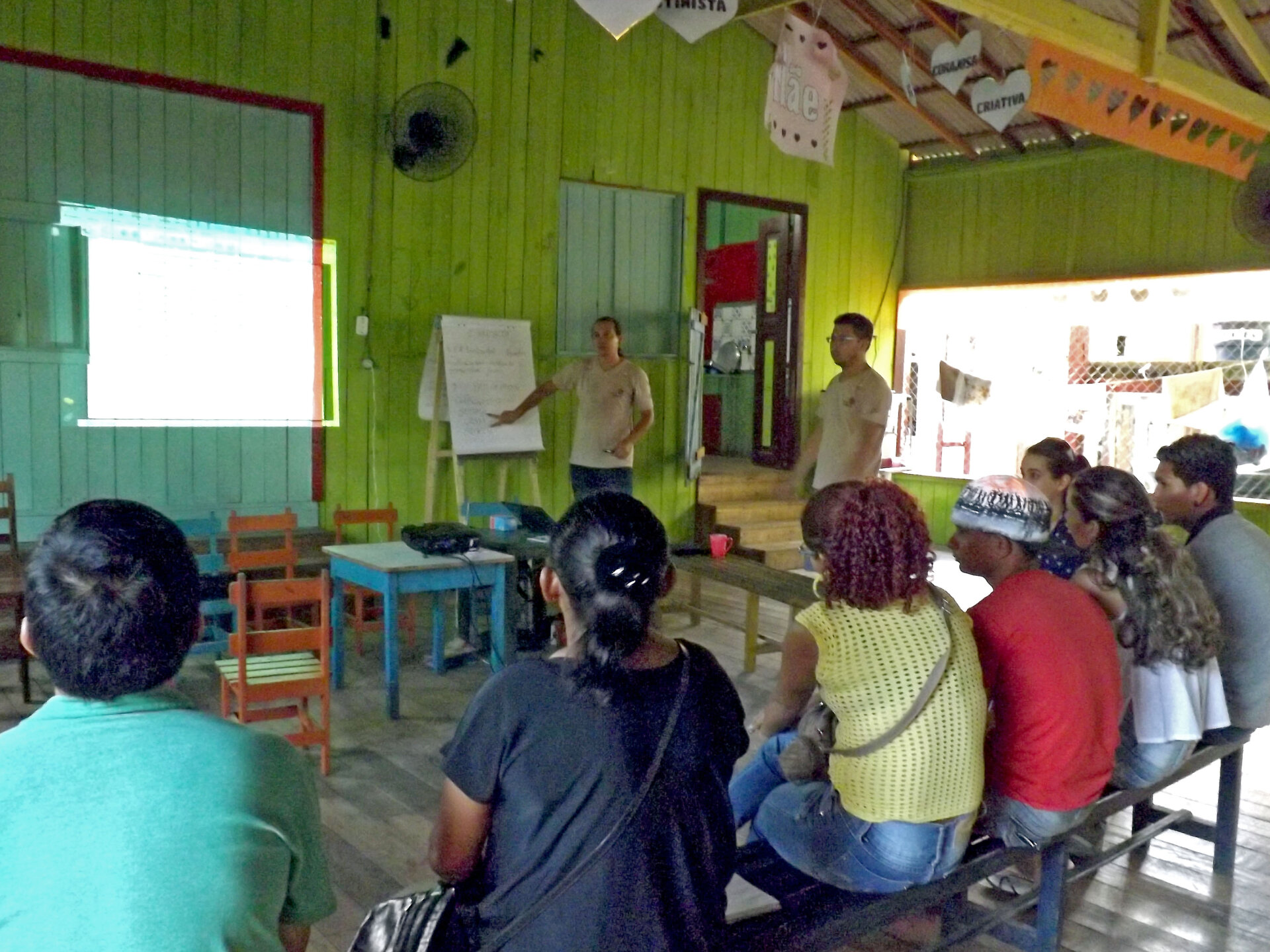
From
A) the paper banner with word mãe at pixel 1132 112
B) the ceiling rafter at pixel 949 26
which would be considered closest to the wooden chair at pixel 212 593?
the paper banner with word mãe at pixel 1132 112

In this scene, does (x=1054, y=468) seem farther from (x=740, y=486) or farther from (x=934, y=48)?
(x=934, y=48)

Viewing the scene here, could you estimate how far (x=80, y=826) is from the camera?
1.07 meters

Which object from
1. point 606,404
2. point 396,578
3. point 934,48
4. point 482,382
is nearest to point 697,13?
point 396,578

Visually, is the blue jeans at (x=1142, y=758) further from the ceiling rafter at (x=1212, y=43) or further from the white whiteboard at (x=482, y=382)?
the ceiling rafter at (x=1212, y=43)

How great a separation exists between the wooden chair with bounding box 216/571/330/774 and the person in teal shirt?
7.21ft

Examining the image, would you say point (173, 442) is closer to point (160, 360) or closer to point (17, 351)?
point (160, 360)

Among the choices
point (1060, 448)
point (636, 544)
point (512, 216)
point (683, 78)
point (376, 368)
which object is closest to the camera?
point (636, 544)

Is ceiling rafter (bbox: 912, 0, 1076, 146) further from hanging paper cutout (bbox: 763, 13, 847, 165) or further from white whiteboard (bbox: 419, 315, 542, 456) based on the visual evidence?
white whiteboard (bbox: 419, 315, 542, 456)

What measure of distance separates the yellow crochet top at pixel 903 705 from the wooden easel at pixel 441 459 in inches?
183

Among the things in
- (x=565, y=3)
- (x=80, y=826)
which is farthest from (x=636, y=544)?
(x=565, y=3)

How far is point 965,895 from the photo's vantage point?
2551mm

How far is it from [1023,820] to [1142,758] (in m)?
0.58

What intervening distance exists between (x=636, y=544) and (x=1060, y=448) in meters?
2.40

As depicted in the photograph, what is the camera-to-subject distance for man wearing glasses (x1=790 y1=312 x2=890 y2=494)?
4.81 metres
